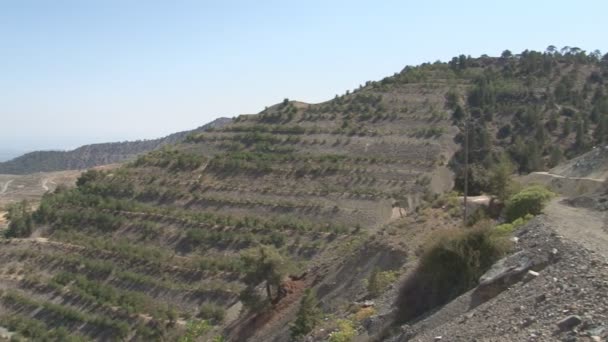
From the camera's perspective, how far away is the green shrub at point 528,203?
19.5m

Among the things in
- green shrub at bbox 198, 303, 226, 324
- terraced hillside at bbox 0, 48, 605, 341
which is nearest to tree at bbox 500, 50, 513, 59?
terraced hillside at bbox 0, 48, 605, 341

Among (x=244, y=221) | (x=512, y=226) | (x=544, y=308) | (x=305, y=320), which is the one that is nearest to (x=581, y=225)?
(x=512, y=226)

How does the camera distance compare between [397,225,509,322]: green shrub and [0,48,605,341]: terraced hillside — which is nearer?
[397,225,509,322]: green shrub

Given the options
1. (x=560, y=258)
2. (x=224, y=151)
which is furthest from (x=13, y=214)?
(x=560, y=258)

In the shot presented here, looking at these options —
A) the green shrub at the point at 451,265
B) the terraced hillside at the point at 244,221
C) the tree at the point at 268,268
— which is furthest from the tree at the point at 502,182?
the tree at the point at 268,268

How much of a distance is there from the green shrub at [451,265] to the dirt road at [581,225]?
1649 mm

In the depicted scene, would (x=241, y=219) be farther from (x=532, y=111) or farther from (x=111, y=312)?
(x=532, y=111)

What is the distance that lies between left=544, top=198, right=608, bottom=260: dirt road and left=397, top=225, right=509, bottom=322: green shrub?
165cm

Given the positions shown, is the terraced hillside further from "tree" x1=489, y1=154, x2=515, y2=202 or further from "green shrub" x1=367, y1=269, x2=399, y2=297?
"tree" x1=489, y1=154, x2=515, y2=202

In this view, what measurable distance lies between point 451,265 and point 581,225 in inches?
146

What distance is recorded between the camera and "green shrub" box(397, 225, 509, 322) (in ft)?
51.8

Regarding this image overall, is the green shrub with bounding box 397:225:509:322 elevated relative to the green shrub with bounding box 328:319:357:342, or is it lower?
elevated

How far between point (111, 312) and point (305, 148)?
26.6m

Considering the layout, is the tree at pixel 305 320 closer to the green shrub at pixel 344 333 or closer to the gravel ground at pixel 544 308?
the green shrub at pixel 344 333
